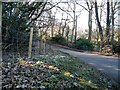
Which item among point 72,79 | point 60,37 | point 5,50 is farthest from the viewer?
point 60,37

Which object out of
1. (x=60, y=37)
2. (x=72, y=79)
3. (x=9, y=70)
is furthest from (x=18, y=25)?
(x=60, y=37)

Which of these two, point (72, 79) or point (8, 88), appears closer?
point (8, 88)

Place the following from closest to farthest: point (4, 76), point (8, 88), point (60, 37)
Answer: point (8, 88) → point (4, 76) → point (60, 37)

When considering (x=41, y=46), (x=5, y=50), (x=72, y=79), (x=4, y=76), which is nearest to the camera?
(x=4, y=76)

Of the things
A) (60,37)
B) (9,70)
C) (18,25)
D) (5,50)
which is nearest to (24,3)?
(18,25)

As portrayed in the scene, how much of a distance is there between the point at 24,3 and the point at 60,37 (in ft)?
53.7

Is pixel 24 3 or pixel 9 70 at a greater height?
pixel 24 3

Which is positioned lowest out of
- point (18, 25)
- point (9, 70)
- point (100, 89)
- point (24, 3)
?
point (100, 89)

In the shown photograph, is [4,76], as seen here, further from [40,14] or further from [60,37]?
[60,37]

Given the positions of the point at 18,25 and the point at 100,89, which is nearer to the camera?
the point at 100,89

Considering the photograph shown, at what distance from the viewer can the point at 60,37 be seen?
24359mm

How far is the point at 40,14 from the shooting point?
30.1 feet

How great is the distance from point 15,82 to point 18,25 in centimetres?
353

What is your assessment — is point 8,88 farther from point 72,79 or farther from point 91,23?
point 91,23
